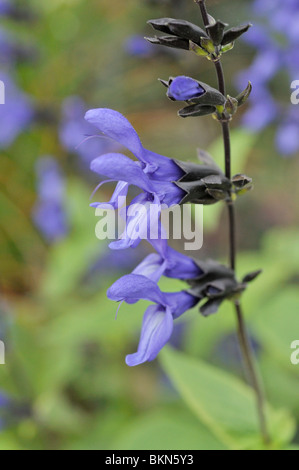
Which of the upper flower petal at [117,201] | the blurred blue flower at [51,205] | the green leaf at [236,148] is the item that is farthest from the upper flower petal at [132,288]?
the blurred blue flower at [51,205]

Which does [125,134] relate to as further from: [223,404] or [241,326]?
[223,404]

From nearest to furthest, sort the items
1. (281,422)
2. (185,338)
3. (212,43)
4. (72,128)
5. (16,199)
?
(212,43), (281,422), (185,338), (72,128), (16,199)

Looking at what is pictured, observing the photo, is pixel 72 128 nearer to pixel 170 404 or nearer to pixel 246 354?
pixel 170 404

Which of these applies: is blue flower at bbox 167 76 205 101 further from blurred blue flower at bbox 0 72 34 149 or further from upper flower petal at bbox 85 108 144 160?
blurred blue flower at bbox 0 72 34 149

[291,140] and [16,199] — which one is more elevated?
[16,199]

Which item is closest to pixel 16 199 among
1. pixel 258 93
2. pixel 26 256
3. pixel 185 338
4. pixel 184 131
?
pixel 26 256

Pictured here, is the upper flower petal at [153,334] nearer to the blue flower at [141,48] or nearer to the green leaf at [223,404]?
the green leaf at [223,404]
